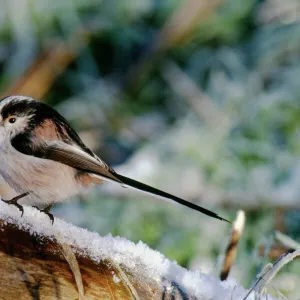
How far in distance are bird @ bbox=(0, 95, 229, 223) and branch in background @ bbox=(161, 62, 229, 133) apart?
1.37 metres

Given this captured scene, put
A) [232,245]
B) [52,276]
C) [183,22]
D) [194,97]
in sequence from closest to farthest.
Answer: [52,276] < [232,245] < [194,97] < [183,22]

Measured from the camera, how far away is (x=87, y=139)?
3.49 metres

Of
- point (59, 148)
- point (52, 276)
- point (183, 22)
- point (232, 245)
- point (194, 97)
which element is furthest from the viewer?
point (183, 22)

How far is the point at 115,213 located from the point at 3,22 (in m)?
1.57

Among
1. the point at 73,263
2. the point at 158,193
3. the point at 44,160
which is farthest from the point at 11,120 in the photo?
the point at 73,263

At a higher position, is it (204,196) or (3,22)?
(3,22)

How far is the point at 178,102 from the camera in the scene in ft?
12.0

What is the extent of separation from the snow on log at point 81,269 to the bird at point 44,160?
38cm

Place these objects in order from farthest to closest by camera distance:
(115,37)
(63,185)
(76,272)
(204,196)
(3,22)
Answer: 1. (115,37)
2. (3,22)
3. (204,196)
4. (63,185)
5. (76,272)

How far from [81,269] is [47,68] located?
2814 millimetres

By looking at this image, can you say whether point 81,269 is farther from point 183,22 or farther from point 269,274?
point 183,22

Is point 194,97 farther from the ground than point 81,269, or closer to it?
farther from the ground

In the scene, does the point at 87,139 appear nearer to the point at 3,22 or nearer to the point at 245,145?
the point at 3,22

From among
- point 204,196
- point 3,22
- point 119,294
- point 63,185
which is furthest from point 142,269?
point 3,22
